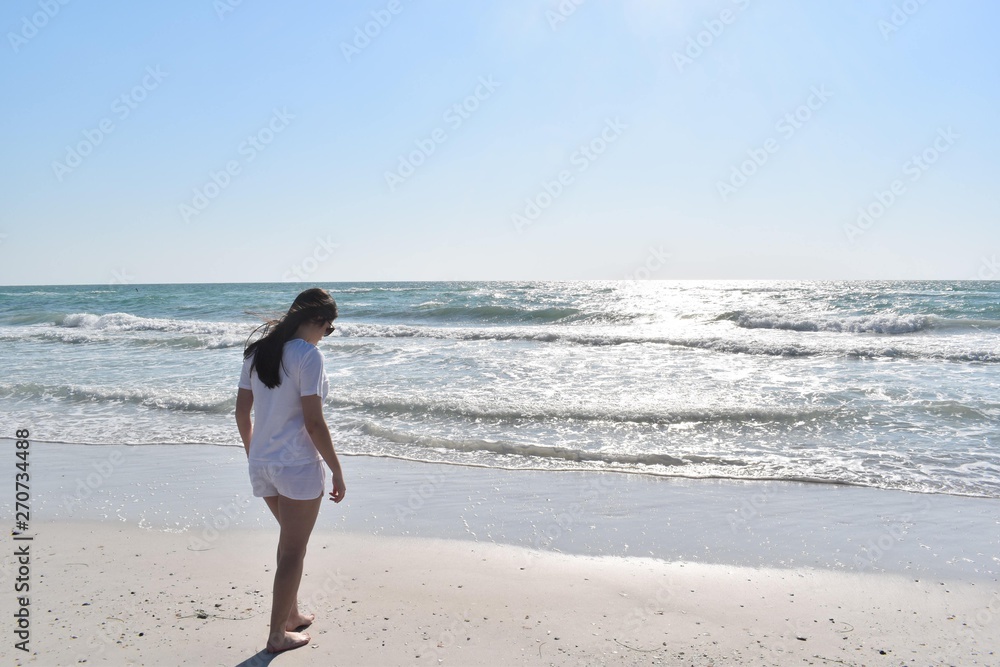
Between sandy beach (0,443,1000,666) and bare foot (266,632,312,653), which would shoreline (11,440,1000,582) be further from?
bare foot (266,632,312,653)

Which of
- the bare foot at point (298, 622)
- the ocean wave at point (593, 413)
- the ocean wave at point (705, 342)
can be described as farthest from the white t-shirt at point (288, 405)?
the ocean wave at point (705, 342)

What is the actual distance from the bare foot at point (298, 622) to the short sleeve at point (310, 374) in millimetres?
1213

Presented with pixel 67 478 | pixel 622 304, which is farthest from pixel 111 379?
pixel 622 304

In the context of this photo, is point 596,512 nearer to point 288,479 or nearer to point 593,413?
point 288,479

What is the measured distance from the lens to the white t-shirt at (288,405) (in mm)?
2684

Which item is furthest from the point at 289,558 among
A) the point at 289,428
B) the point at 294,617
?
the point at 289,428

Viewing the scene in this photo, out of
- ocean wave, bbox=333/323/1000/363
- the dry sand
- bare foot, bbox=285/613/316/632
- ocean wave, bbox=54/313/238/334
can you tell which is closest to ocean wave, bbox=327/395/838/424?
the dry sand

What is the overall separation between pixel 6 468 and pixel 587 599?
6206mm

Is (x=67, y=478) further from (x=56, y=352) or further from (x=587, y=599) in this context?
(x=56, y=352)

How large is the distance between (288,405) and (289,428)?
0.35 ft

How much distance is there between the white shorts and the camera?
2760mm

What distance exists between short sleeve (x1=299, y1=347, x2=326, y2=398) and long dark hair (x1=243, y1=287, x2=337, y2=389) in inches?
4.4

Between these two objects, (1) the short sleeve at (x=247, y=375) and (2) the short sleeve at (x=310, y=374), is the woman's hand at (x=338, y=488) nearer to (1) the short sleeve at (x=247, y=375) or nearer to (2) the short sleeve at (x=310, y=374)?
(2) the short sleeve at (x=310, y=374)

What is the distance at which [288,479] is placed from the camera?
2.77m
